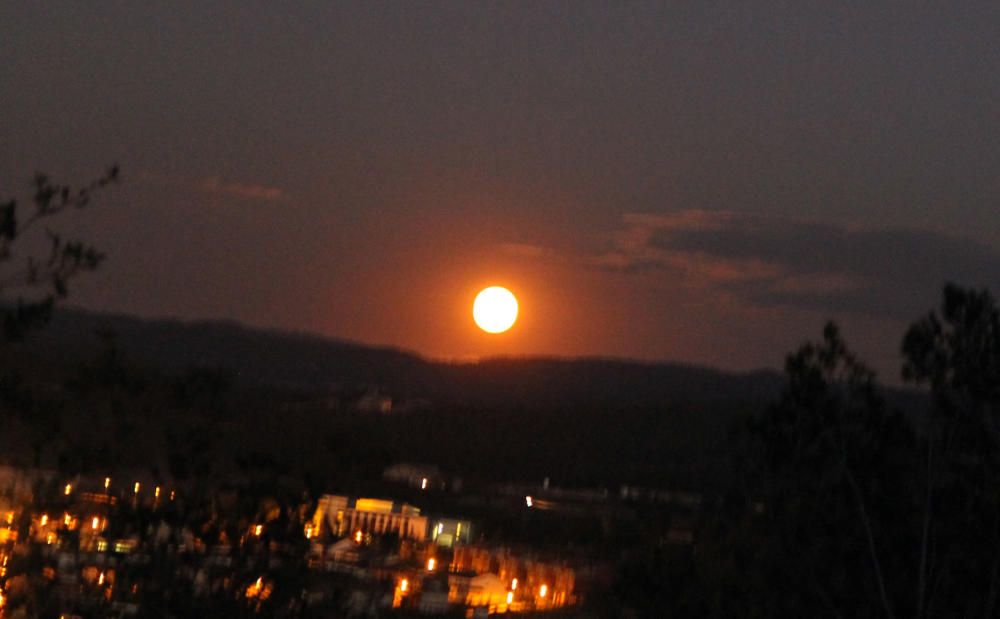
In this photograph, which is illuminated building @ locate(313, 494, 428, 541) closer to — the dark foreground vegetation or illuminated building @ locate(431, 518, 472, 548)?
the dark foreground vegetation

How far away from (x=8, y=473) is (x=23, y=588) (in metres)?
0.88

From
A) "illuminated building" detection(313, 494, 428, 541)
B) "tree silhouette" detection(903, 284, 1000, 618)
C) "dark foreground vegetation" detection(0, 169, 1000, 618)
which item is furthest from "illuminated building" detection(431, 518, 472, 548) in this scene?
"tree silhouette" detection(903, 284, 1000, 618)

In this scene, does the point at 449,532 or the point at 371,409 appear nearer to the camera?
the point at 449,532

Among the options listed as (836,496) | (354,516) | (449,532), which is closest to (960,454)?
(836,496)

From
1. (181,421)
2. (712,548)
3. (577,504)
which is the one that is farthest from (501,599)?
(577,504)

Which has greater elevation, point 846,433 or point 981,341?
point 981,341

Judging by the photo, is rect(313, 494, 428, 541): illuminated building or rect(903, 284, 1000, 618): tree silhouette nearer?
rect(313, 494, 428, 541): illuminated building

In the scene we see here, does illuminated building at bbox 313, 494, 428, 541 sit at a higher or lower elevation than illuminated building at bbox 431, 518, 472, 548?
higher

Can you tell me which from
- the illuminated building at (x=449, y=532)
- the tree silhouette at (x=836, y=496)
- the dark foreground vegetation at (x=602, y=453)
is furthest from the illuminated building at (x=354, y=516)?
the tree silhouette at (x=836, y=496)

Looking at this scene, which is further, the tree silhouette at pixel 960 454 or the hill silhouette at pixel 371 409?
the tree silhouette at pixel 960 454

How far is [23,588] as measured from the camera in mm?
8812

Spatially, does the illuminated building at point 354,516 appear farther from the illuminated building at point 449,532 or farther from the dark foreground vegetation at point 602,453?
the illuminated building at point 449,532

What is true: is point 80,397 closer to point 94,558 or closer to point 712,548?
point 94,558

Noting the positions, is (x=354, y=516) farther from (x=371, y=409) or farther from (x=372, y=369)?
(x=372, y=369)
